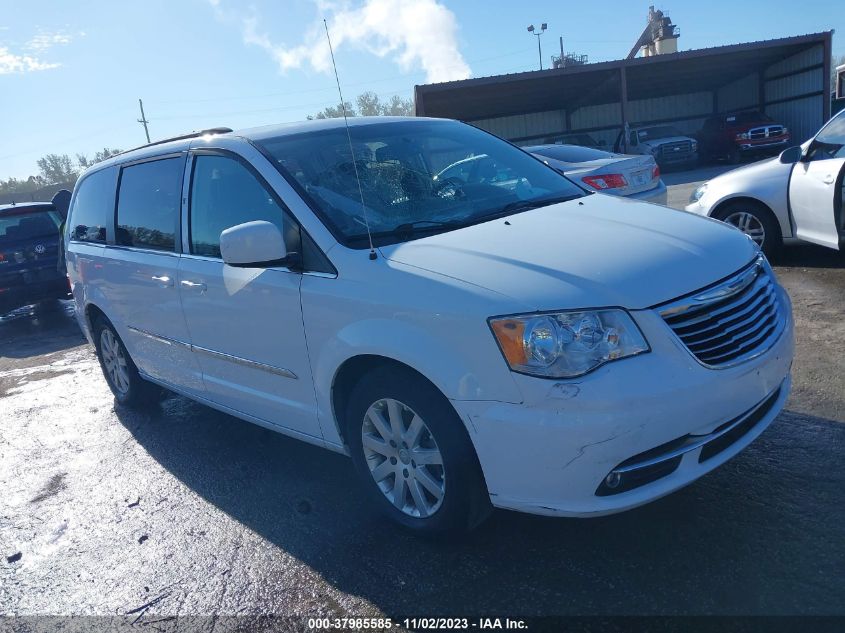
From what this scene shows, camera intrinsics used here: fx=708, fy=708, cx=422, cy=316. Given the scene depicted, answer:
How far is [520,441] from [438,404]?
1.25ft

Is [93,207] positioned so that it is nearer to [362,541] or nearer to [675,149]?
[362,541]

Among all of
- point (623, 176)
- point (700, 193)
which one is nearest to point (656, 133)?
point (700, 193)

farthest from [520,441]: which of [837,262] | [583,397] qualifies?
[837,262]

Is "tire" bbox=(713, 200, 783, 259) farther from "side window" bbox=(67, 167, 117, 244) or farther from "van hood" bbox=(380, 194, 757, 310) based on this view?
"side window" bbox=(67, 167, 117, 244)

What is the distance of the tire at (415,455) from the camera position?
2.78 metres

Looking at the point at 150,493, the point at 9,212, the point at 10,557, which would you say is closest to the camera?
the point at 10,557

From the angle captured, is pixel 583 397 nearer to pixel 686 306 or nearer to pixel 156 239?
pixel 686 306

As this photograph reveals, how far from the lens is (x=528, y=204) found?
371 centimetres

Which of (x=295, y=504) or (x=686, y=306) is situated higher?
(x=686, y=306)

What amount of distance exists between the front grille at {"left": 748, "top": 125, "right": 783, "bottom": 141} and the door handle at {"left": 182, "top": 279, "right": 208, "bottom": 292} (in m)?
23.5

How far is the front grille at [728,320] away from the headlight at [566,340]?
0.20 meters

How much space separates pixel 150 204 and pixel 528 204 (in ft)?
8.27

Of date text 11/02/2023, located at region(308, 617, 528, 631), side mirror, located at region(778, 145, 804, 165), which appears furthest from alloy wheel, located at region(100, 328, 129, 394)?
side mirror, located at region(778, 145, 804, 165)

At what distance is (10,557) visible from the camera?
3662 mm
